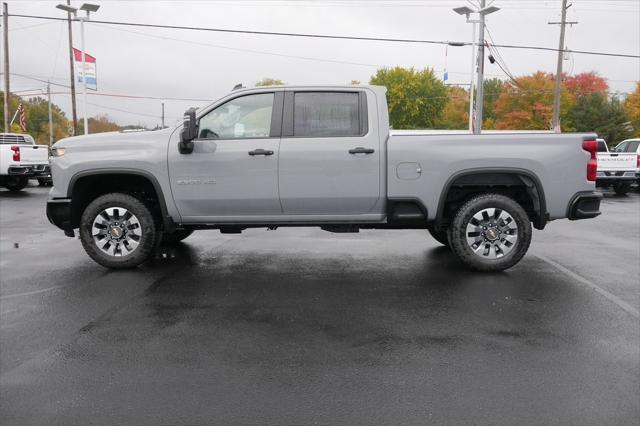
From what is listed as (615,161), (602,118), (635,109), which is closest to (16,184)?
(615,161)

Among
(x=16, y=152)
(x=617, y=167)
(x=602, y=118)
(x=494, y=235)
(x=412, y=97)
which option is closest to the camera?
(x=494, y=235)

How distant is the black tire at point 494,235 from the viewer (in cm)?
634

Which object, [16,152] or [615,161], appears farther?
[615,161]

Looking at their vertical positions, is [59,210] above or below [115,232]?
above

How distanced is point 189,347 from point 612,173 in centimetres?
1881

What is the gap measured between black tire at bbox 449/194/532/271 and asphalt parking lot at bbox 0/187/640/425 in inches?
8.5

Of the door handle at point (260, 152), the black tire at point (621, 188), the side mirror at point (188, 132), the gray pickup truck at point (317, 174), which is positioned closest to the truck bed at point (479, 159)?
the gray pickup truck at point (317, 174)

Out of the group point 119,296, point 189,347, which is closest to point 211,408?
point 189,347

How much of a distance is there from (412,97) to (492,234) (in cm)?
7056

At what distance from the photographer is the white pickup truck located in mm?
16766

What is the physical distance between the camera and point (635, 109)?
183 feet

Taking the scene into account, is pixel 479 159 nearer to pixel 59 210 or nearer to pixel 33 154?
pixel 59 210

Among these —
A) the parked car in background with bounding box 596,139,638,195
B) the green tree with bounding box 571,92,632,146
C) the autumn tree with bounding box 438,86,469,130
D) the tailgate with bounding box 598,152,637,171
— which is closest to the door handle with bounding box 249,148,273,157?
the parked car in background with bounding box 596,139,638,195

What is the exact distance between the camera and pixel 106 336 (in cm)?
427
